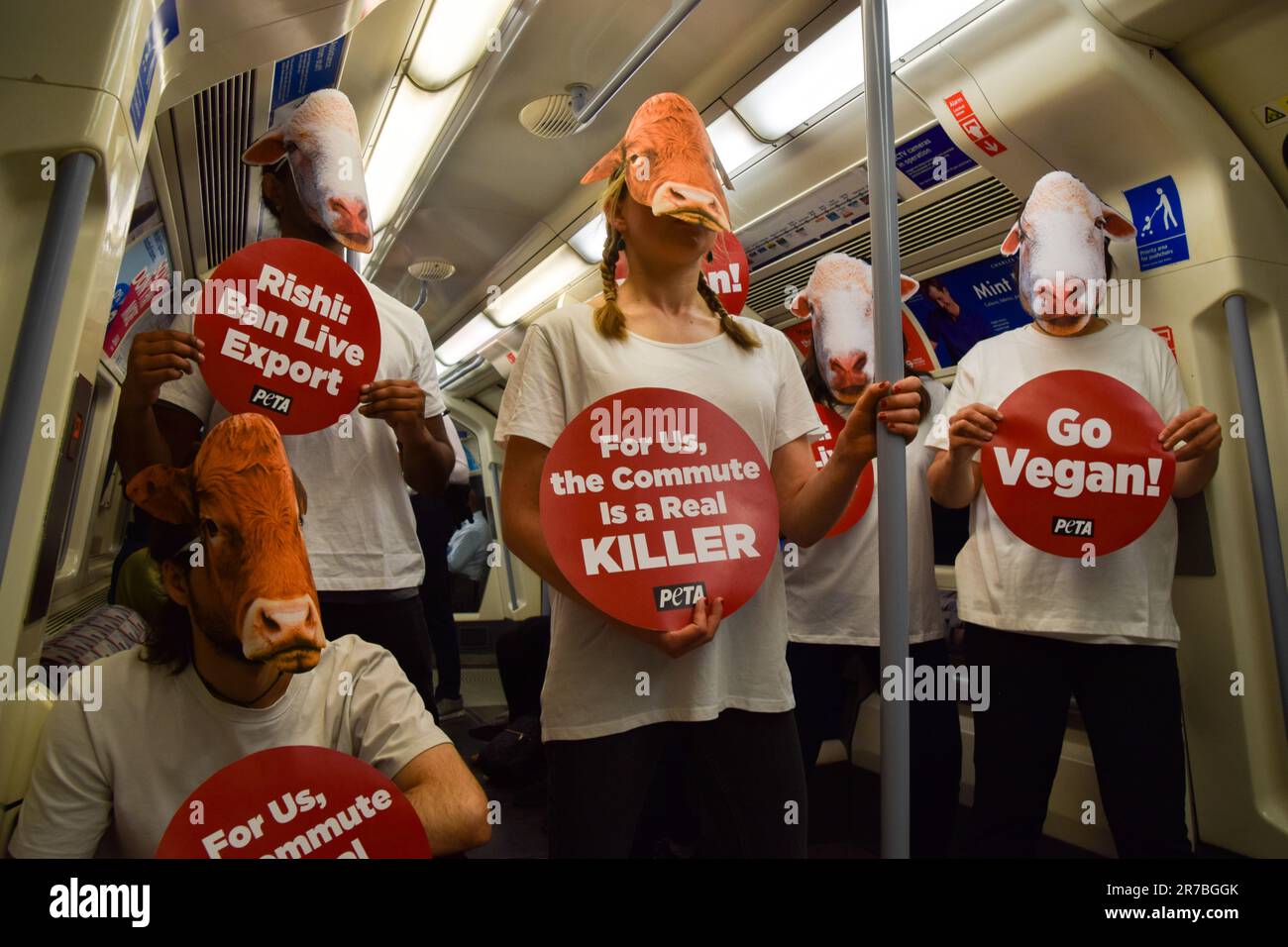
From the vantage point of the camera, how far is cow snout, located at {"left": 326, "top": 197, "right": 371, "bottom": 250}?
120 centimetres

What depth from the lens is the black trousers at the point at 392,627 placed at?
1.22 metres

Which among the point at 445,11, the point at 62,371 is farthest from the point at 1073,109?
the point at 62,371

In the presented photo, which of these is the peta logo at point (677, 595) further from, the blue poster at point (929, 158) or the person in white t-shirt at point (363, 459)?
the blue poster at point (929, 158)

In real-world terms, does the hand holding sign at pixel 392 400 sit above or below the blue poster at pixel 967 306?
below

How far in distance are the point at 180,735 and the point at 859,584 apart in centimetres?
177

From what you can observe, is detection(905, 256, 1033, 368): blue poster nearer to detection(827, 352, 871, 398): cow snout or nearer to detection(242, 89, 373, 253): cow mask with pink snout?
detection(827, 352, 871, 398): cow snout

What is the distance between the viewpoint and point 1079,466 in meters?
1.58

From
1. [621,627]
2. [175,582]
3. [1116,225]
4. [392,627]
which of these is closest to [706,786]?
[621,627]

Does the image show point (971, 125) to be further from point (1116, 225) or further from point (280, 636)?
point (280, 636)

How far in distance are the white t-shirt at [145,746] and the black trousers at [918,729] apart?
4.65 feet

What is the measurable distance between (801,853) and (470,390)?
6.05 meters

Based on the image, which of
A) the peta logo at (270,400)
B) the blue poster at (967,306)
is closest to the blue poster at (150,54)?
the peta logo at (270,400)

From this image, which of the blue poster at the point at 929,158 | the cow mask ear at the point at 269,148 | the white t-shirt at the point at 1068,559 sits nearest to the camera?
the cow mask ear at the point at 269,148

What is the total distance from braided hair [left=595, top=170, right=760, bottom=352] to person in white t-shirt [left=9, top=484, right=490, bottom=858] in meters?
0.61
